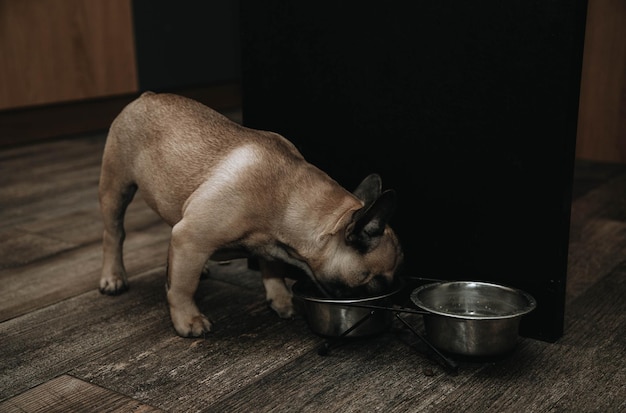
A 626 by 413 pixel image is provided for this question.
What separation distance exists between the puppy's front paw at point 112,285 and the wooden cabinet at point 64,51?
9.90 ft

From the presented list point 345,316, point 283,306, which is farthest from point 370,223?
point 283,306

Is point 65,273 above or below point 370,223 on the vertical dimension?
below

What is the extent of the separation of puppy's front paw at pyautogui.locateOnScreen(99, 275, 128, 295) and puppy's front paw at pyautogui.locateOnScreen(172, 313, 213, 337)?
0.47 m

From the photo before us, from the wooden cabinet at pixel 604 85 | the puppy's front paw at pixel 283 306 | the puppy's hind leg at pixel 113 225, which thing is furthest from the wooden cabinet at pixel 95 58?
the puppy's front paw at pixel 283 306

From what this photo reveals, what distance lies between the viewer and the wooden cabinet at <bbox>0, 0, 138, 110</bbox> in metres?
5.52

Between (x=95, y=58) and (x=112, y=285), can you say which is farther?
(x=95, y=58)

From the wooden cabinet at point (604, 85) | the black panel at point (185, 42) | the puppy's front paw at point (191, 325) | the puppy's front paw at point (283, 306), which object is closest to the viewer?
the puppy's front paw at point (191, 325)

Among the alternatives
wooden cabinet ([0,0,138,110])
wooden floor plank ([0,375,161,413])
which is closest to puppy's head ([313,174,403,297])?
wooden floor plank ([0,375,161,413])

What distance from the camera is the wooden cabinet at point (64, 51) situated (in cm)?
552

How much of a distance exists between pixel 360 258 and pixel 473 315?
40cm

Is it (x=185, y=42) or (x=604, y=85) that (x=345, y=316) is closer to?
(x=604, y=85)

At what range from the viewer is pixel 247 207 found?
2451 millimetres

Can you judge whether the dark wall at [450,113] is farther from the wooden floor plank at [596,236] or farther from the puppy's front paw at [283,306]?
the wooden floor plank at [596,236]

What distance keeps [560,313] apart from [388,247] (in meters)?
0.63
